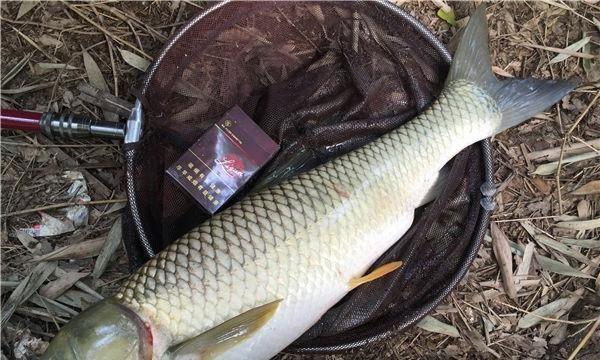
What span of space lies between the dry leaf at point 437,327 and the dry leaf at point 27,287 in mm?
1436

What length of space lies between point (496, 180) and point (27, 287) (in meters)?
1.86

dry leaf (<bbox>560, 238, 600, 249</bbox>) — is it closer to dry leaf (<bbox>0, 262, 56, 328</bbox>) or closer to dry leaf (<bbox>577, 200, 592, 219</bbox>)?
dry leaf (<bbox>577, 200, 592, 219</bbox>)

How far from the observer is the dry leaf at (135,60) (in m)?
2.44

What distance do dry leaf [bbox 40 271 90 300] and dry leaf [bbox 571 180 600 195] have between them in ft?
6.49

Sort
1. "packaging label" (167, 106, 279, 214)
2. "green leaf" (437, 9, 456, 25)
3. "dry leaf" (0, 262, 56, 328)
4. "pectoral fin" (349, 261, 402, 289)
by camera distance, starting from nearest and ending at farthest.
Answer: "pectoral fin" (349, 261, 402, 289), "packaging label" (167, 106, 279, 214), "dry leaf" (0, 262, 56, 328), "green leaf" (437, 9, 456, 25)

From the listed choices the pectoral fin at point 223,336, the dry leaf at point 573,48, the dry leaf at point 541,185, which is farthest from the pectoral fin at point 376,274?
the dry leaf at point 573,48

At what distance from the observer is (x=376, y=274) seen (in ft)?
6.38

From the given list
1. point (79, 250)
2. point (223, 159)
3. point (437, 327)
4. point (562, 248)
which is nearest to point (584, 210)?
point (562, 248)

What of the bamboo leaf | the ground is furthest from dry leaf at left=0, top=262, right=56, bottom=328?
the bamboo leaf

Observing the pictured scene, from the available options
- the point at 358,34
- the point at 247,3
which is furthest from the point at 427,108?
the point at 247,3

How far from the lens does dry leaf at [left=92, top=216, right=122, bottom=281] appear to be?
2.31 m

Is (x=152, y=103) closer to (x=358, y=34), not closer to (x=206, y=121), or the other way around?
(x=206, y=121)

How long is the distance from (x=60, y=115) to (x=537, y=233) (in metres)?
1.88

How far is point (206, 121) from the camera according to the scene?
2174 millimetres
